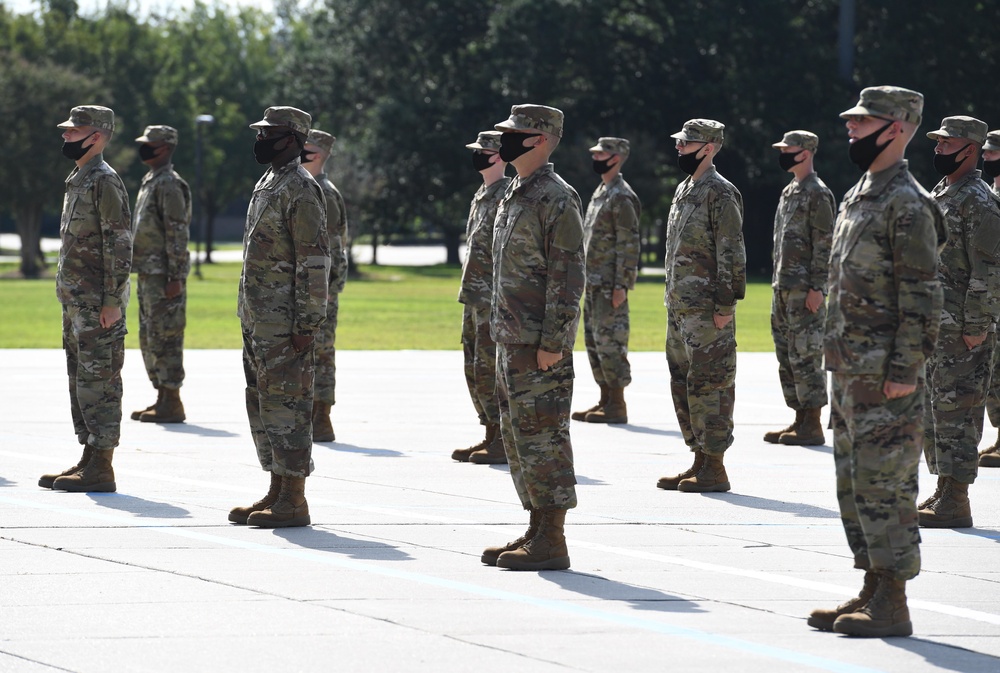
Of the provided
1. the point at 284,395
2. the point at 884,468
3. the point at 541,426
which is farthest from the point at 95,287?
the point at 884,468

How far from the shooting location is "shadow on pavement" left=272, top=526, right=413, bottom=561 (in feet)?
25.5

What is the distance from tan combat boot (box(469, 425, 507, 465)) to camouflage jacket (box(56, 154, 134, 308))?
2984 mm

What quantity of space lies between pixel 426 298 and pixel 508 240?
30.0 metres

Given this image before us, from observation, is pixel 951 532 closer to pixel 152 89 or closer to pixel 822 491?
pixel 822 491

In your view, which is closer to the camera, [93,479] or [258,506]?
[258,506]

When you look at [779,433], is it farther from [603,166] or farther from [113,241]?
[113,241]

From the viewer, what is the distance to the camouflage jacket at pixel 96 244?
375 inches

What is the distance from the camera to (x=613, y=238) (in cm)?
1335

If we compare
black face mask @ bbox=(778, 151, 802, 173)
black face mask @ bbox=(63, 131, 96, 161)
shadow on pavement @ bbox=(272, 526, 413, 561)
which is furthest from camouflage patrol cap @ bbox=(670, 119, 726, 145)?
black face mask @ bbox=(63, 131, 96, 161)

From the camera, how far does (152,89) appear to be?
73500mm

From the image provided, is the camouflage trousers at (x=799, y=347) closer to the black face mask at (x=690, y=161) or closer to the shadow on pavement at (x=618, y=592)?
the black face mask at (x=690, y=161)

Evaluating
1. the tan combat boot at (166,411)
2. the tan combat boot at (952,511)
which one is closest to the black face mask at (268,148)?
the tan combat boot at (952,511)

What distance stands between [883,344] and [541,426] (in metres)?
1.89

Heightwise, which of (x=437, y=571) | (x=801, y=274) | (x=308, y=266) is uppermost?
(x=308, y=266)
